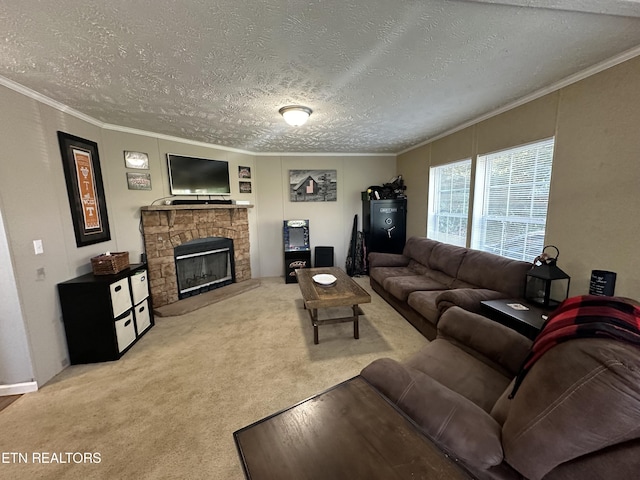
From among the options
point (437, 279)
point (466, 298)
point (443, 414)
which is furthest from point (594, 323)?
point (437, 279)

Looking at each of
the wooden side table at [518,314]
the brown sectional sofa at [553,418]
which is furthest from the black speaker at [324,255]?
the brown sectional sofa at [553,418]

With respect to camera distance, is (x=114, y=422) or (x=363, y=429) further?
(x=114, y=422)

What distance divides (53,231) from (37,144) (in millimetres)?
774

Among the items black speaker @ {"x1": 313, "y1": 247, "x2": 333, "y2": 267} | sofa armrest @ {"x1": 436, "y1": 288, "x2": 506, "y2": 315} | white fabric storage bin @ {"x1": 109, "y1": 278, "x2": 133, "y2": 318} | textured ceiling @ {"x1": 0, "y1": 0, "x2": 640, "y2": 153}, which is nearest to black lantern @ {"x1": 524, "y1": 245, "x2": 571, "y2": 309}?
sofa armrest @ {"x1": 436, "y1": 288, "x2": 506, "y2": 315}

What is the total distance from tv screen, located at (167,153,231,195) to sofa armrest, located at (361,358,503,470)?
12.6 feet

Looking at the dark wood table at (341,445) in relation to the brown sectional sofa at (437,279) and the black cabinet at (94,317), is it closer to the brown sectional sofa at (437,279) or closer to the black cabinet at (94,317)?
the brown sectional sofa at (437,279)

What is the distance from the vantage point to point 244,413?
1822mm

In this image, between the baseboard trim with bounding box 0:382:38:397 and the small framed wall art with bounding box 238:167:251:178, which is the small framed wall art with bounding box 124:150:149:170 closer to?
the small framed wall art with bounding box 238:167:251:178

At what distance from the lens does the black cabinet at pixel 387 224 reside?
472 centimetres

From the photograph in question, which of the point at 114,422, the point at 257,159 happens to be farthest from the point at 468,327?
the point at 257,159

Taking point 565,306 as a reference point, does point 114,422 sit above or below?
below

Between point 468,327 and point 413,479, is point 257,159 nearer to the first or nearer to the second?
point 468,327

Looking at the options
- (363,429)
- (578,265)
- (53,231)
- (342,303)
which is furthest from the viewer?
(342,303)

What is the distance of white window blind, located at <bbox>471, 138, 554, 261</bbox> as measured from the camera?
2527mm
